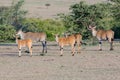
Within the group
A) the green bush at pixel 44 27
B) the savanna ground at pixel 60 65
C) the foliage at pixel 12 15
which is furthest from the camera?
the foliage at pixel 12 15

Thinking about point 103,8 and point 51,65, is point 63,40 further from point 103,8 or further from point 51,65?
point 103,8

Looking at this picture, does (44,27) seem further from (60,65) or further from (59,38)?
(60,65)

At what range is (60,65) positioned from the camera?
24.2 m

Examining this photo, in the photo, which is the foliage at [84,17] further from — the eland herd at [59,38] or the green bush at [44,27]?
the green bush at [44,27]

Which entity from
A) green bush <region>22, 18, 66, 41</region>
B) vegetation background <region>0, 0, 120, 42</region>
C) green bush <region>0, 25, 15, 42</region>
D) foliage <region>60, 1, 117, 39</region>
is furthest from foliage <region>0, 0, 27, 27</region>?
foliage <region>60, 1, 117, 39</region>

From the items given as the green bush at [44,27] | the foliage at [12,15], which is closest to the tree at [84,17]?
the green bush at [44,27]

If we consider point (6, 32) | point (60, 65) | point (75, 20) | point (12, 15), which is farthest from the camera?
point (12, 15)

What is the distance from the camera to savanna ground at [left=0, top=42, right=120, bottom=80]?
65.6 feet

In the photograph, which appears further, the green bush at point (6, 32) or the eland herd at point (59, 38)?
the green bush at point (6, 32)

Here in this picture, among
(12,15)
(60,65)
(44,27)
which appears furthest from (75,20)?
(60,65)

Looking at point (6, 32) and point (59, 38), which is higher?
point (59, 38)

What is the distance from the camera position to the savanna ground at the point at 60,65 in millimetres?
20002

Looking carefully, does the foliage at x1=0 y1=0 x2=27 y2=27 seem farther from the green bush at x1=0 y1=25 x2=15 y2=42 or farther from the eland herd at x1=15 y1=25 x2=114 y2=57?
the eland herd at x1=15 y1=25 x2=114 y2=57

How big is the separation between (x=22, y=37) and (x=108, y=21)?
9.91 meters
